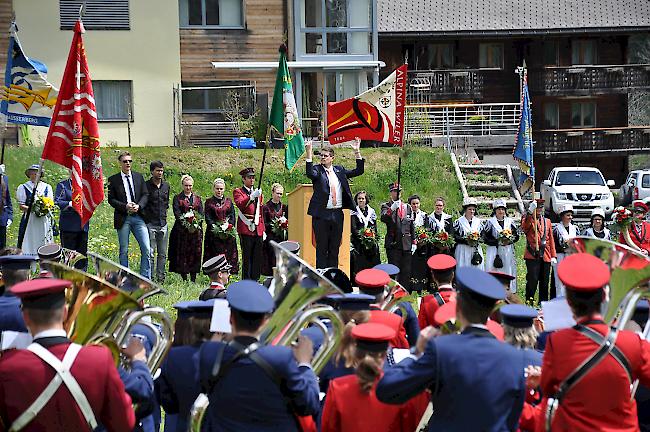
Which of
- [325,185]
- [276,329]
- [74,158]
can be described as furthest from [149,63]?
[276,329]

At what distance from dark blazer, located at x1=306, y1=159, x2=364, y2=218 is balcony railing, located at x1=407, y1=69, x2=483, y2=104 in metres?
24.5

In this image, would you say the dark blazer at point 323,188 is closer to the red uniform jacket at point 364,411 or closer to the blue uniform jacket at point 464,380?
the red uniform jacket at point 364,411

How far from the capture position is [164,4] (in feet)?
110

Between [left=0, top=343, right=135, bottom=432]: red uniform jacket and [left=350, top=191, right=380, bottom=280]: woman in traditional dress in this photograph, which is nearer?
[left=0, top=343, right=135, bottom=432]: red uniform jacket

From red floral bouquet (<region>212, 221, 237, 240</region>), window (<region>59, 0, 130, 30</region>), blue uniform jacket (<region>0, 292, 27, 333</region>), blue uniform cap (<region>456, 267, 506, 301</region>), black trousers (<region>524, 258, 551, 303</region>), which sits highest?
window (<region>59, 0, 130, 30</region>)


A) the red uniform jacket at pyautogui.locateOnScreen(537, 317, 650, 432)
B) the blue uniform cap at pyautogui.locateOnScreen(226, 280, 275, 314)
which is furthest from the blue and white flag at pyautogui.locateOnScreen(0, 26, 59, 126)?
the red uniform jacket at pyautogui.locateOnScreen(537, 317, 650, 432)

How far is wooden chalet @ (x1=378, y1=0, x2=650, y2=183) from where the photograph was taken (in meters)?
40.6

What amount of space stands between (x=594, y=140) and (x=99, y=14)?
62.9ft

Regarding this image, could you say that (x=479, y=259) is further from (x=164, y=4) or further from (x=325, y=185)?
(x=164, y=4)

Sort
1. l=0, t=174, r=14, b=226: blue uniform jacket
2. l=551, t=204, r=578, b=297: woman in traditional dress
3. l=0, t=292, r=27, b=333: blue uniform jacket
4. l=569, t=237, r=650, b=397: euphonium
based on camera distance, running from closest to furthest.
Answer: l=569, t=237, r=650, b=397: euphonium, l=0, t=292, r=27, b=333: blue uniform jacket, l=551, t=204, r=578, b=297: woman in traditional dress, l=0, t=174, r=14, b=226: blue uniform jacket

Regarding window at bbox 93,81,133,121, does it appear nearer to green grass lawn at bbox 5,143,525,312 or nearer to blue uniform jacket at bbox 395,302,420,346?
green grass lawn at bbox 5,143,525,312

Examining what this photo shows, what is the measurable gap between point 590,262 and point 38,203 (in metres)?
12.1

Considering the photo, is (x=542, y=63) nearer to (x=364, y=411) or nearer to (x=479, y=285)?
(x=364, y=411)

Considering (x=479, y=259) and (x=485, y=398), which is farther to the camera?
(x=479, y=259)
